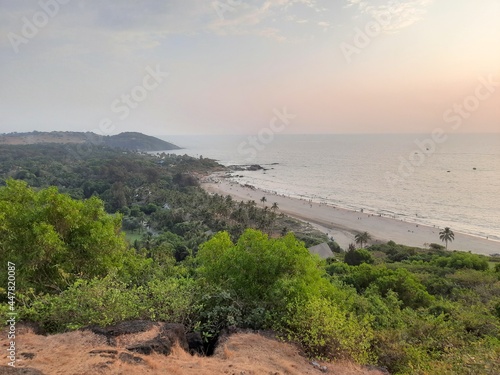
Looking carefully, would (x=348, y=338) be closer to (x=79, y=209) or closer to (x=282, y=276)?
(x=282, y=276)

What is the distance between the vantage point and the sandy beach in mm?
46031

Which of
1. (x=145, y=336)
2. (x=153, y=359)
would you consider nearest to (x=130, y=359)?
(x=153, y=359)

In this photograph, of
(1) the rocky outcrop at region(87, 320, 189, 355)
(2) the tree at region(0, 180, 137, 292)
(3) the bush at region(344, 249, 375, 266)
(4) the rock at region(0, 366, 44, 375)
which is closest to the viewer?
(4) the rock at region(0, 366, 44, 375)

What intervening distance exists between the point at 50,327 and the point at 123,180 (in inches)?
3461

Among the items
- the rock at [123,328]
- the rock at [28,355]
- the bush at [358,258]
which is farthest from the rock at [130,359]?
the bush at [358,258]

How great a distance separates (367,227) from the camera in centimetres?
5416

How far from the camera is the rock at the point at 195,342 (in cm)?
834

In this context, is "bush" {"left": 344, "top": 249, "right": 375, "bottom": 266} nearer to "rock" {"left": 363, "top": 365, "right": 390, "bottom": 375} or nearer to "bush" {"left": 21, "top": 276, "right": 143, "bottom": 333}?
"rock" {"left": 363, "top": 365, "right": 390, "bottom": 375}

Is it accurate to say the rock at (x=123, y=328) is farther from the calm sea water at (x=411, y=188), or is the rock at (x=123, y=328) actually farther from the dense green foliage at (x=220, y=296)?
the calm sea water at (x=411, y=188)

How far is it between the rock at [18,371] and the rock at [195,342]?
3.46 meters

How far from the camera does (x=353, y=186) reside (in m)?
83.8

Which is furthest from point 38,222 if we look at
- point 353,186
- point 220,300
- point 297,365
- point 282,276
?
point 353,186

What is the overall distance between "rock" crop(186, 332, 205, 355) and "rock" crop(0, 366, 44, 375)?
11.4ft

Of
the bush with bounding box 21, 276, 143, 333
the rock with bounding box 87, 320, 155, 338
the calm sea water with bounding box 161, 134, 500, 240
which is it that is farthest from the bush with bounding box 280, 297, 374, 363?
the calm sea water with bounding box 161, 134, 500, 240
